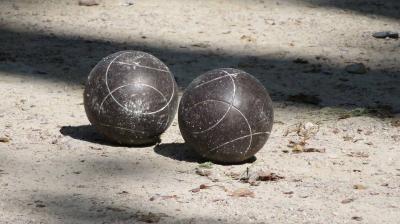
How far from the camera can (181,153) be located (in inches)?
339

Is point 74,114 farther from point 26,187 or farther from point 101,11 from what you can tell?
point 101,11

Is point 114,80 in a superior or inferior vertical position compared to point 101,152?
superior

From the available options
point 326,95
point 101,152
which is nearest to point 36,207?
point 101,152

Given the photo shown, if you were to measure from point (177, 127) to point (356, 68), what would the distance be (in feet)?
10.6

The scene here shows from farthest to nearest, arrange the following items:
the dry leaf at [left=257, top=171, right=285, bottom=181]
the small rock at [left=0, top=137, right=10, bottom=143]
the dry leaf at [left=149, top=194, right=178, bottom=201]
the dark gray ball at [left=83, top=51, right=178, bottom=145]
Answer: the small rock at [left=0, top=137, right=10, bottom=143], the dark gray ball at [left=83, top=51, right=178, bottom=145], the dry leaf at [left=257, top=171, right=285, bottom=181], the dry leaf at [left=149, top=194, right=178, bottom=201]

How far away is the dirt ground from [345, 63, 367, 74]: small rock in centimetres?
2

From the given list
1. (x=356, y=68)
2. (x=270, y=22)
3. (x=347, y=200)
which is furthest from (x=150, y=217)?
(x=270, y=22)

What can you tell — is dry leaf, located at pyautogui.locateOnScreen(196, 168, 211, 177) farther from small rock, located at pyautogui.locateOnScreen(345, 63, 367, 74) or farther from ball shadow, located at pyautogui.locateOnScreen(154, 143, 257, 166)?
small rock, located at pyautogui.locateOnScreen(345, 63, 367, 74)

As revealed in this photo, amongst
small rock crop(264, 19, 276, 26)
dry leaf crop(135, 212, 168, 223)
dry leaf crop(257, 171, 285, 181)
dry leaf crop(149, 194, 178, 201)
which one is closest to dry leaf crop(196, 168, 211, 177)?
dry leaf crop(257, 171, 285, 181)

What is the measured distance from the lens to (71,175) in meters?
7.89

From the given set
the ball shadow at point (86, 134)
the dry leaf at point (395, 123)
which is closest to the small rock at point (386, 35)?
the dry leaf at point (395, 123)

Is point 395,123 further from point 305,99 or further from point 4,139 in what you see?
point 4,139

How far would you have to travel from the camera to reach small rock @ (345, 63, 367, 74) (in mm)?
11812

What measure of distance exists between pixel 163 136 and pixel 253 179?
1.58 metres
